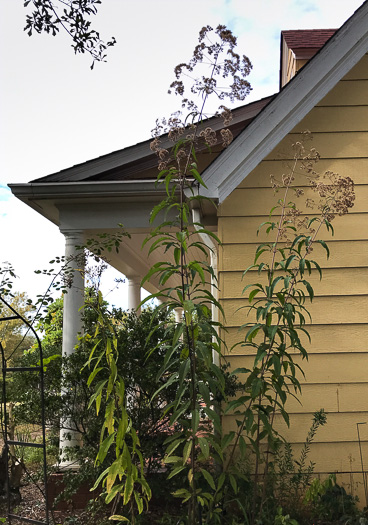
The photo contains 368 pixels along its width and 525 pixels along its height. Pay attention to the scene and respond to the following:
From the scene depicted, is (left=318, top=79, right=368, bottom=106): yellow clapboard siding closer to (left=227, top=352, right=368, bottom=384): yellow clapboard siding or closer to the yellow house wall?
the yellow house wall

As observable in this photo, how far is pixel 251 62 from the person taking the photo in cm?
373

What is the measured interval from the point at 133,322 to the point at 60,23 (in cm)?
258

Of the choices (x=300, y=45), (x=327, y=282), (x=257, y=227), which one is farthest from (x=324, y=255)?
(x=300, y=45)

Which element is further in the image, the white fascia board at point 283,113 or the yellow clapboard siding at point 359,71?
the yellow clapboard siding at point 359,71

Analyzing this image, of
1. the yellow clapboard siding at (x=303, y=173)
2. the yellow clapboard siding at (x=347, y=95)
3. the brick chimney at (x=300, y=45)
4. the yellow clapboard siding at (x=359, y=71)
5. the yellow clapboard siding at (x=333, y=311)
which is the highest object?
the brick chimney at (x=300, y=45)

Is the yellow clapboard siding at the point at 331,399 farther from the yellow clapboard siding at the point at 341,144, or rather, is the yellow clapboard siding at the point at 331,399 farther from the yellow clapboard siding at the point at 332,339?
the yellow clapboard siding at the point at 341,144

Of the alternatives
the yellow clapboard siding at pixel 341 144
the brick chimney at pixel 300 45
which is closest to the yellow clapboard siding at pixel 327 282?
the yellow clapboard siding at pixel 341 144

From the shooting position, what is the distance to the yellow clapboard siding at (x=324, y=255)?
17.0 ft

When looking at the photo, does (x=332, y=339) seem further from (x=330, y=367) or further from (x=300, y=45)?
(x=300, y=45)

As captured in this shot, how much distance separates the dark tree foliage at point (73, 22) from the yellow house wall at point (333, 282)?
1.97m

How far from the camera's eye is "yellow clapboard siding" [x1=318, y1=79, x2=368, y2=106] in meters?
5.33

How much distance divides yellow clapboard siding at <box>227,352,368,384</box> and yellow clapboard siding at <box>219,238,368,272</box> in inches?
31.8

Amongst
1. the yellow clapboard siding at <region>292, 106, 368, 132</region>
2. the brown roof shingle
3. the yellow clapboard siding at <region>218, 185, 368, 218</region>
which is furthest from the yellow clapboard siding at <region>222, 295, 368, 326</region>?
the brown roof shingle

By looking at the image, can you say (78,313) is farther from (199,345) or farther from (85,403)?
(199,345)
